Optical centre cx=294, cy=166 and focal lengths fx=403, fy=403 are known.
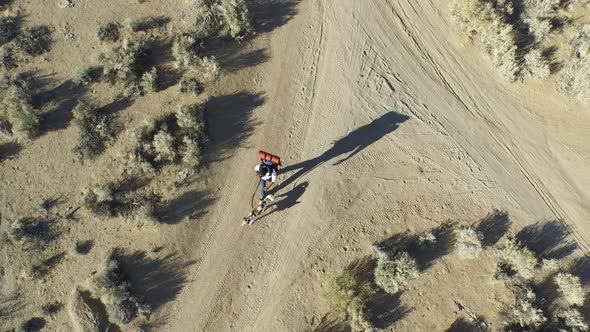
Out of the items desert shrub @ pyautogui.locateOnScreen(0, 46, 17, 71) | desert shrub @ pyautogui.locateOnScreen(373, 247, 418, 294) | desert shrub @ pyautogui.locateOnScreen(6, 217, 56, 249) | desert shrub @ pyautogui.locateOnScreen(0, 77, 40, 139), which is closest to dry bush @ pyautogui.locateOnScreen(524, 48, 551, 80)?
desert shrub @ pyautogui.locateOnScreen(373, 247, 418, 294)

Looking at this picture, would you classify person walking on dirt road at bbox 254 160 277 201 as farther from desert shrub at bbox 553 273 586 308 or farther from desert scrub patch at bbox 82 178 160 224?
desert shrub at bbox 553 273 586 308

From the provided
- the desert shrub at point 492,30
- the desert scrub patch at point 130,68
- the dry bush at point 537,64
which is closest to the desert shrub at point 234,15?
the desert scrub patch at point 130,68

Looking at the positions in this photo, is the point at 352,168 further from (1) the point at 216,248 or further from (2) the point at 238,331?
(2) the point at 238,331

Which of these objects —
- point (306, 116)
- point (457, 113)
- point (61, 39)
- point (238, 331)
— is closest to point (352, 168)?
point (306, 116)

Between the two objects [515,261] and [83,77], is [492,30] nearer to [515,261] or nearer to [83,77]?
[515,261]

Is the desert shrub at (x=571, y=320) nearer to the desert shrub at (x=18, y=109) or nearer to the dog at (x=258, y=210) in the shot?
the dog at (x=258, y=210)

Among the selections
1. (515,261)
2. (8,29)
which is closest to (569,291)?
(515,261)
